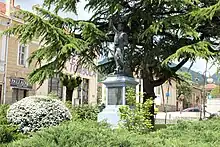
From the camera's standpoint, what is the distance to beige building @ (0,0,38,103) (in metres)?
22.7

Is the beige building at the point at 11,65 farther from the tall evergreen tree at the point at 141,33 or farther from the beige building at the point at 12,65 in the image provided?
the tall evergreen tree at the point at 141,33

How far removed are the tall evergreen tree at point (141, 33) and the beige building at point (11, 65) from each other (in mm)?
8210

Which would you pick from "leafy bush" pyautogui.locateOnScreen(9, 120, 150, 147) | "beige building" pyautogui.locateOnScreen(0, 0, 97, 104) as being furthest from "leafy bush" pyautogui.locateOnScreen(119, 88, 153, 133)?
"beige building" pyautogui.locateOnScreen(0, 0, 97, 104)

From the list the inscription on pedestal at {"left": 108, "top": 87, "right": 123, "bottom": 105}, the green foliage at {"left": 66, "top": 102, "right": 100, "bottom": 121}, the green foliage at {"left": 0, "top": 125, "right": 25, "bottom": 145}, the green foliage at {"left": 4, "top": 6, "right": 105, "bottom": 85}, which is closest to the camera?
the green foliage at {"left": 0, "top": 125, "right": 25, "bottom": 145}

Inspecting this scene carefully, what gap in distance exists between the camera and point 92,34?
46.1 ft

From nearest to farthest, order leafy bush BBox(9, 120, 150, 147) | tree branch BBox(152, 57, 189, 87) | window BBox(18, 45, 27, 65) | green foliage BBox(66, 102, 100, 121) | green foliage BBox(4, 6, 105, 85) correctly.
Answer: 1. leafy bush BBox(9, 120, 150, 147)
2. green foliage BBox(4, 6, 105, 85)
3. green foliage BBox(66, 102, 100, 121)
4. tree branch BBox(152, 57, 189, 87)
5. window BBox(18, 45, 27, 65)

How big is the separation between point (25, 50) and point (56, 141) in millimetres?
21333

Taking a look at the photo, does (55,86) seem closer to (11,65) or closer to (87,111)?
(11,65)

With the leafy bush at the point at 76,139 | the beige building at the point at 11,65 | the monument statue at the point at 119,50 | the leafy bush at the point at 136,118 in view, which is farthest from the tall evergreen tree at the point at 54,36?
the leafy bush at the point at 76,139

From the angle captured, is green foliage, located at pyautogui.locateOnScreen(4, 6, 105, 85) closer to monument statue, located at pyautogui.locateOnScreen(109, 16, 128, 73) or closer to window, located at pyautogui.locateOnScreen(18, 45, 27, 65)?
monument statue, located at pyautogui.locateOnScreen(109, 16, 128, 73)

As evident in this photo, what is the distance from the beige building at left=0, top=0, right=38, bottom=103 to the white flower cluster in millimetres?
13039

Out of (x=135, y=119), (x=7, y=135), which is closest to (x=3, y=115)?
(x=7, y=135)

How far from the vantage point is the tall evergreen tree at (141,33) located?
42.6 ft

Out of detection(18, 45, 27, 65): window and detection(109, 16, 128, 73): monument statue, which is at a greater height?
detection(18, 45, 27, 65): window
